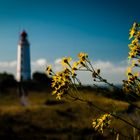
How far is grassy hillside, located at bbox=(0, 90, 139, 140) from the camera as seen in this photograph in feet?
125

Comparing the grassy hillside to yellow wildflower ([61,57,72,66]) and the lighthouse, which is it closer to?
the lighthouse

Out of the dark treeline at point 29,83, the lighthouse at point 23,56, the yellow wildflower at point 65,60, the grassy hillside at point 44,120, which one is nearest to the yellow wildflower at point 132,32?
the yellow wildflower at point 65,60

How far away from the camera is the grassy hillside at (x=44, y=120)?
38125 mm

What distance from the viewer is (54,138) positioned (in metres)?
36.6

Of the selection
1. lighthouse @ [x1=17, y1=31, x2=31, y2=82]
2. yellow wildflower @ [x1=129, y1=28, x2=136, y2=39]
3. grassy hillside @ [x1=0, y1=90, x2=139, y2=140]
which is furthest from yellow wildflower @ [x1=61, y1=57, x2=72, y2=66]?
lighthouse @ [x1=17, y1=31, x2=31, y2=82]

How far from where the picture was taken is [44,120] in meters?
45.3

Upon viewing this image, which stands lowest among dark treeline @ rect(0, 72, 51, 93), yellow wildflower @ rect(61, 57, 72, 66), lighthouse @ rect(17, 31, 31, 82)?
yellow wildflower @ rect(61, 57, 72, 66)

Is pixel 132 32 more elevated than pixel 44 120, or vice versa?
pixel 44 120

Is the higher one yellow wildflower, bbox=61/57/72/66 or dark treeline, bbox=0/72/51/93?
dark treeline, bbox=0/72/51/93

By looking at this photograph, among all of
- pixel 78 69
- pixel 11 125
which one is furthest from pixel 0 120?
pixel 78 69

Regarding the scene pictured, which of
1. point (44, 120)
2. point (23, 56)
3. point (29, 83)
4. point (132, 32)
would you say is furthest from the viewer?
point (23, 56)

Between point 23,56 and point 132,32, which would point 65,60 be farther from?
point 23,56

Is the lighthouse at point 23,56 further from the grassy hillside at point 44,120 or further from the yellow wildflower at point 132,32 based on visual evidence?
the yellow wildflower at point 132,32

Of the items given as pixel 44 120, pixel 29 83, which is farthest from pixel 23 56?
pixel 44 120
